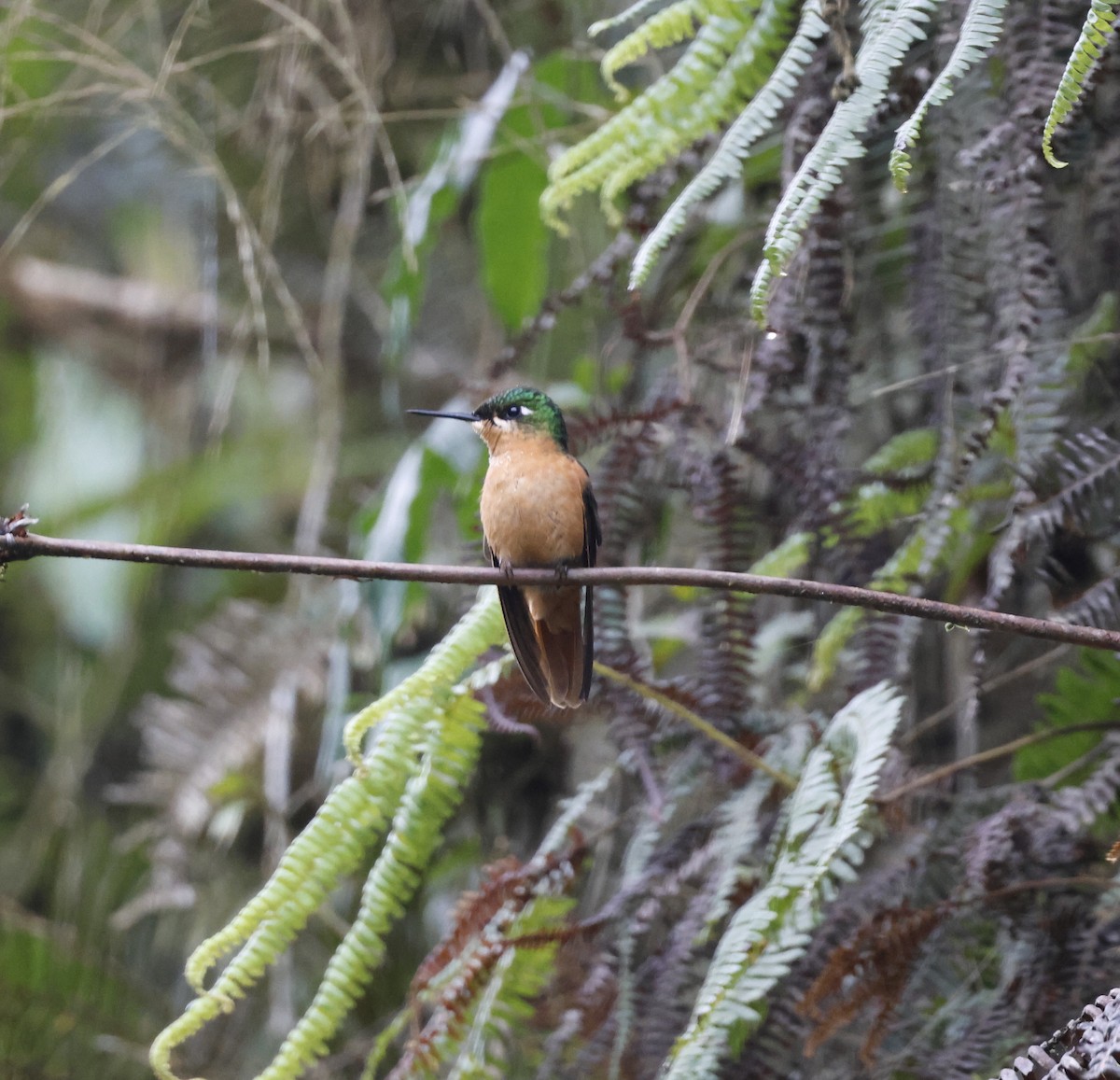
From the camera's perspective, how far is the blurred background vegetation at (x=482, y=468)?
69.7 inches

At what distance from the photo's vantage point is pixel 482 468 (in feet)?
8.45

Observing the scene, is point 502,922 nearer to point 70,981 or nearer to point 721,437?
point 721,437

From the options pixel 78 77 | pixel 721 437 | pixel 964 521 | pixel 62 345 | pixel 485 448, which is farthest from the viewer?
pixel 62 345

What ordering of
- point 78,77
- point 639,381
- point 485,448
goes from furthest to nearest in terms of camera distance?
point 78,77
point 485,448
point 639,381

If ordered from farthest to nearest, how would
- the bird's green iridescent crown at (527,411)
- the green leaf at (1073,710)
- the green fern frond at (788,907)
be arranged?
the bird's green iridescent crown at (527,411)
the green leaf at (1073,710)
the green fern frond at (788,907)

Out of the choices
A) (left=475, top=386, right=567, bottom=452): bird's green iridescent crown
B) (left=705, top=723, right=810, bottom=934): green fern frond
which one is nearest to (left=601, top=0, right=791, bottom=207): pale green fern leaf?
(left=475, top=386, right=567, bottom=452): bird's green iridescent crown

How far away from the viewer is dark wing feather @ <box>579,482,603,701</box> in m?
1.89

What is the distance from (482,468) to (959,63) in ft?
4.80

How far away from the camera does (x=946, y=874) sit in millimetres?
1831

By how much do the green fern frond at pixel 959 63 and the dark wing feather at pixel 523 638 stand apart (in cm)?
89

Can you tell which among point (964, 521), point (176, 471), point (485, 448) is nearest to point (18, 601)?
point (176, 471)

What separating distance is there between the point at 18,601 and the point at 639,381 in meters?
3.34

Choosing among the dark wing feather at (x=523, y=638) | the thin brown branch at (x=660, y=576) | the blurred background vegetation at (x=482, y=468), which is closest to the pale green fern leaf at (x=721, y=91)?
the blurred background vegetation at (x=482, y=468)

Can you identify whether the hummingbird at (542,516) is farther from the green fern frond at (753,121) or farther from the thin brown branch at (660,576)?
the thin brown branch at (660,576)
